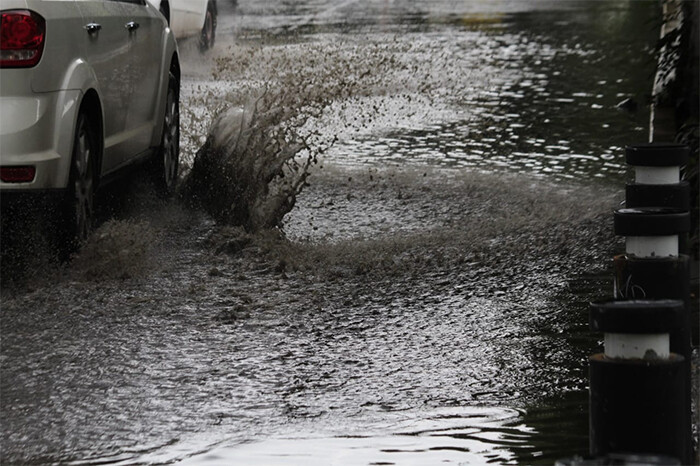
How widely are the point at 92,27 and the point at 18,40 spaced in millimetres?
Answer: 780

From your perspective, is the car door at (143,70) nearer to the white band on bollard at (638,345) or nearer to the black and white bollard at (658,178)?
the black and white bollard at (658,178)

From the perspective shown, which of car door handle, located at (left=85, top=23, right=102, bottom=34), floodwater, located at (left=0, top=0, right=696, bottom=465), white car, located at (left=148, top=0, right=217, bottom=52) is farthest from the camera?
white car, located at (left=148, top=0, right=217, bottom=52)

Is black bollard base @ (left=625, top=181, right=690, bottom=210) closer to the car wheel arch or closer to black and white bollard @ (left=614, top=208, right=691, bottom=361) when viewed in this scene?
black and white bollard @ (left=614, top=208, right=691, bottom=361)

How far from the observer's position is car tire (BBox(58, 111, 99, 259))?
7.64m

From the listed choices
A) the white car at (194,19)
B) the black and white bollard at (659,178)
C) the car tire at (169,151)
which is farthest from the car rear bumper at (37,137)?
the white car at (194,19)

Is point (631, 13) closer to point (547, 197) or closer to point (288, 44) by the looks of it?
point (288, 44)

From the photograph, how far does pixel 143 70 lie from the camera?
30.0 ft

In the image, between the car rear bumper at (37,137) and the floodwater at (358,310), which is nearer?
the floodwater at (358,310)

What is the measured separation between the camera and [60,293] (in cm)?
746

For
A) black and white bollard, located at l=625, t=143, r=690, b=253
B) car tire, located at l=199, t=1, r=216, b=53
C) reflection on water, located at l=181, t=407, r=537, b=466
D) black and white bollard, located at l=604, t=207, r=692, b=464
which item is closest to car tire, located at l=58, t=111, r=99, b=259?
reflection on water, located at l=181, t=407, r=537, b=466

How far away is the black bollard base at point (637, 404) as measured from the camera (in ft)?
12.4

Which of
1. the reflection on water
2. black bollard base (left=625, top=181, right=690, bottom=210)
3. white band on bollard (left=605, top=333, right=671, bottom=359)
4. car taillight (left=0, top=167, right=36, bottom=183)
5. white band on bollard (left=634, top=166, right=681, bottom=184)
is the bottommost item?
the reflection on water

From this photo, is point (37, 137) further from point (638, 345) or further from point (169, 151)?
point (638, 345)

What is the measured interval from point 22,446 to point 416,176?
617 cm
